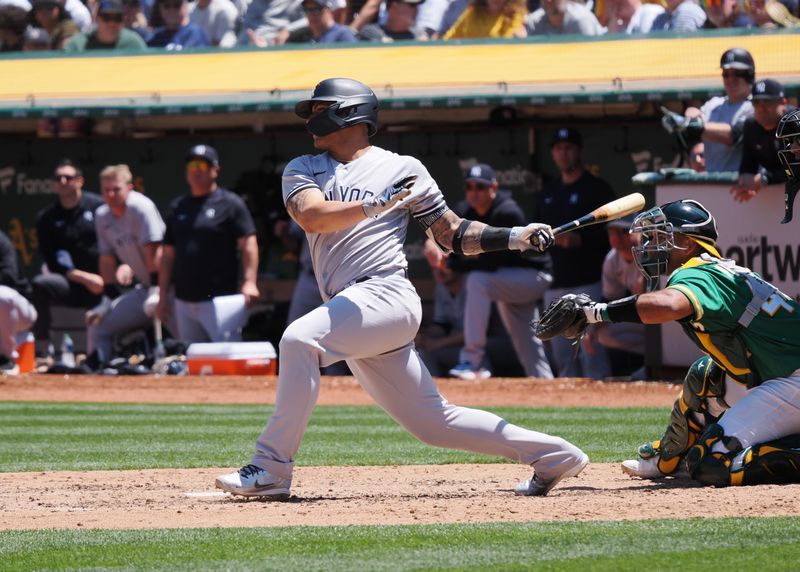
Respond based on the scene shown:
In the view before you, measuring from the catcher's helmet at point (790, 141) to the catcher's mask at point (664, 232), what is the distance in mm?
444

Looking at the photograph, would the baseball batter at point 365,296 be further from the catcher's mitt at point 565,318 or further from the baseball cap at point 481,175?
the baseball cap at point 481,175

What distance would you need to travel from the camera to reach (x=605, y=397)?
10266mm

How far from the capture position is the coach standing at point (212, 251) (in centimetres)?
1191

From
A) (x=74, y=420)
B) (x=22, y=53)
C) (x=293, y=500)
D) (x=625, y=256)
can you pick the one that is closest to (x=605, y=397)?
(x=625, y=256)

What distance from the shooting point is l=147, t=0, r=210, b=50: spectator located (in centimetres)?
1431

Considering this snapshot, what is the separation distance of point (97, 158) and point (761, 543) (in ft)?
35.8

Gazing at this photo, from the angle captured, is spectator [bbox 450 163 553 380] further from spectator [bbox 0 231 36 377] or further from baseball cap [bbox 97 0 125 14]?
baseball cap [bbox 97 0 125 14]

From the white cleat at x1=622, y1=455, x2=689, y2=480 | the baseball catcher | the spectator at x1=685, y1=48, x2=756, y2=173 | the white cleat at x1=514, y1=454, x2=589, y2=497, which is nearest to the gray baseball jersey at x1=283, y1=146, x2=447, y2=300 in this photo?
the baseball catcher

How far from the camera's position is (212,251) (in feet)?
39.2

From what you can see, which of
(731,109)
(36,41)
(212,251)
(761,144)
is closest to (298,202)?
(761,144)

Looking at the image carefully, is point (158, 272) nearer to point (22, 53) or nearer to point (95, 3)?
point (22, 53)

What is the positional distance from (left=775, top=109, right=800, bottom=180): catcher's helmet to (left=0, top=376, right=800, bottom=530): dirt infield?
1339 mm

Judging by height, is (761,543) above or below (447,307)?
above

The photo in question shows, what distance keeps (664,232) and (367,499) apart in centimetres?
160
